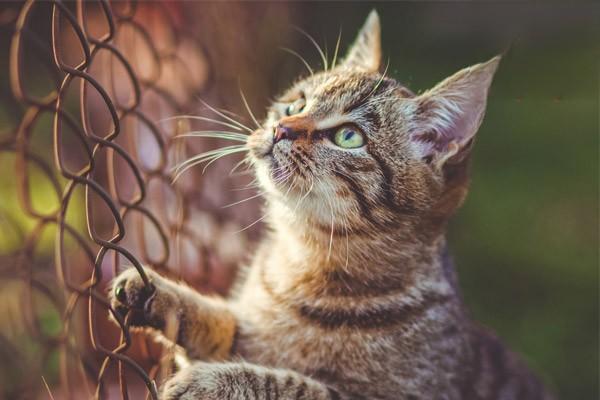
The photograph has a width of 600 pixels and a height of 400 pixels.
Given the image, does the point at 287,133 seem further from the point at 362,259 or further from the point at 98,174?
the point at 98,174

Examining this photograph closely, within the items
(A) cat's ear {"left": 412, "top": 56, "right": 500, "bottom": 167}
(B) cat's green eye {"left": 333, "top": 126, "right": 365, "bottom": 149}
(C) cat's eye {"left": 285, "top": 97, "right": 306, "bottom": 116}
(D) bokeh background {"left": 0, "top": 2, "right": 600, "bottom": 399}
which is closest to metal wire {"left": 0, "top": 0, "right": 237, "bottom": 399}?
(D) bokeh background {"left": 0, "top": 2, "right": 600, "bottom": 399}

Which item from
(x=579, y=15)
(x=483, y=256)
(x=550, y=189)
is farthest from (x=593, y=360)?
(x=579, y=15)

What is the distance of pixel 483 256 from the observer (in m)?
3.73

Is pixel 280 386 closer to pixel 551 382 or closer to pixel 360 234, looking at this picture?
pixel 360 234

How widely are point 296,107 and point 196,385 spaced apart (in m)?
0.85

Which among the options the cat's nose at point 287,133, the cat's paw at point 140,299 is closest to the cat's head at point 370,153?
the cat's nose at point 287,133

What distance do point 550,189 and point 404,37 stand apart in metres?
2.20

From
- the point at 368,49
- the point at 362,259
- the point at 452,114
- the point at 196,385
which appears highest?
the point at 368,49

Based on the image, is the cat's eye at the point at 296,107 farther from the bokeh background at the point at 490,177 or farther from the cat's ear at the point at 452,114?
the bokeh background at the point at 490,177

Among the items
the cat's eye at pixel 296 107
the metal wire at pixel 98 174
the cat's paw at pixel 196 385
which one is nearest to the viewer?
the metal wire at pixel 98 174

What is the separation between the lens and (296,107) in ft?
6.17

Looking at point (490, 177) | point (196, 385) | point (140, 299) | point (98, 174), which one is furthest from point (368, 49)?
point (490, 177)

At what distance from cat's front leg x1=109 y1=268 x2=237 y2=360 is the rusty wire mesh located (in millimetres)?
57

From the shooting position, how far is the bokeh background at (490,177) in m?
2.78
